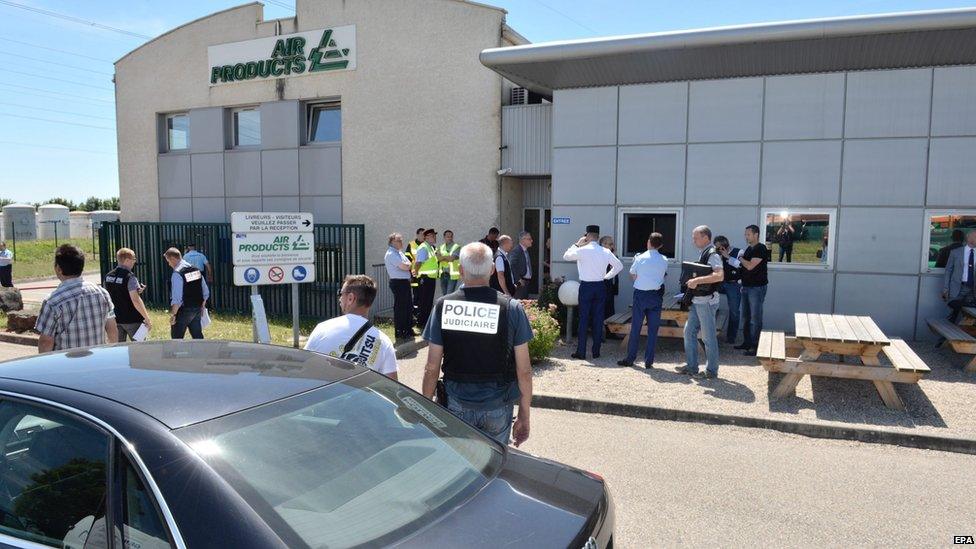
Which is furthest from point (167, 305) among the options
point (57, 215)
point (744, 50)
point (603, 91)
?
point (57, 215)

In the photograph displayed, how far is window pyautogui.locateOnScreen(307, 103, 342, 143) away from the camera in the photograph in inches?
611

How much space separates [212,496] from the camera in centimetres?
188

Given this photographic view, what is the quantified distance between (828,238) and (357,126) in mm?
10254

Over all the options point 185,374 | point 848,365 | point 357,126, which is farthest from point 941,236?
point 357,126

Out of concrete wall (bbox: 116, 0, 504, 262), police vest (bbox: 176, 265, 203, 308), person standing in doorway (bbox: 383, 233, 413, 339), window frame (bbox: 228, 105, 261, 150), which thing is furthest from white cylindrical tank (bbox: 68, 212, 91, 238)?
police vest (bbox: 176, 265, 203, 308)

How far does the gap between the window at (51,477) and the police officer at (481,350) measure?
1964mm

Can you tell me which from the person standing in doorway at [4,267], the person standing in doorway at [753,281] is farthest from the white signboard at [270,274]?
the person standing in doorway at [4,267]

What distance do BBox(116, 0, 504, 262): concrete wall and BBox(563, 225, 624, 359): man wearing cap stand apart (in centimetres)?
511

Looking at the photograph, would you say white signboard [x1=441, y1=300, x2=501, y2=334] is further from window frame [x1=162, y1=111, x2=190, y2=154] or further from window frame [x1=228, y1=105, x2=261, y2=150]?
window frame [x1=162, y1=111, x2=190, y2=154]

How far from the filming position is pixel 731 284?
9.69 meters

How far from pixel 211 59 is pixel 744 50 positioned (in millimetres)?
13387

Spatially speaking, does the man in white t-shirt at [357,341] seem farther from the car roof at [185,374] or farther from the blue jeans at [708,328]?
the blue jeans at [708,328]

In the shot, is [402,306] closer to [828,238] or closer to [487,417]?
[487,417]

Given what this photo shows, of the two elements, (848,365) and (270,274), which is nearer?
(848,365)
